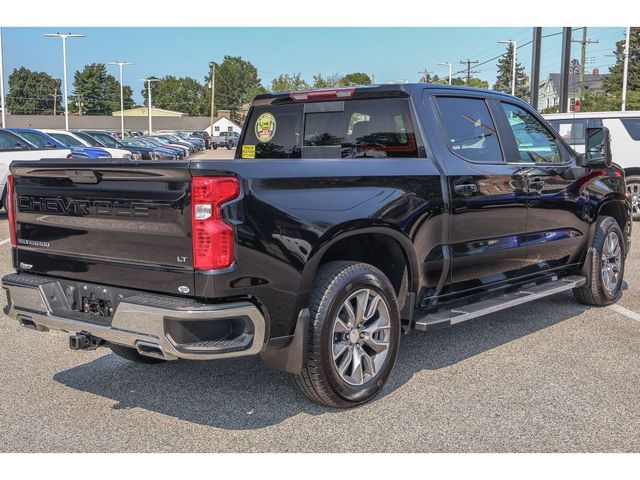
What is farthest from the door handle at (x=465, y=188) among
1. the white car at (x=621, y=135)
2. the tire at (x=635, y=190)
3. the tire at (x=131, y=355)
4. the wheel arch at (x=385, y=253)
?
the tire at (x=635, y=190)

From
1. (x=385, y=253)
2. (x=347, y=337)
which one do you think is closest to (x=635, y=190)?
(x=385, y=253)

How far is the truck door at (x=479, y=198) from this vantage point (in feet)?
16.3

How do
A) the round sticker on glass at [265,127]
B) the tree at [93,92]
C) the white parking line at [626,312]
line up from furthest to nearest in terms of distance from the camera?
the tree at [93,92], the white parking line at [626,312], the round sticker on glass at [265,127]

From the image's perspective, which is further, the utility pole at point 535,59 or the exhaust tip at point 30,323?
the utility pole at point 535,59

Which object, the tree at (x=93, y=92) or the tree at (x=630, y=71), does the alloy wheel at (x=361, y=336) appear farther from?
the tree at (x=93, y=92)

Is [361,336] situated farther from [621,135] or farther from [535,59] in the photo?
[535,59]

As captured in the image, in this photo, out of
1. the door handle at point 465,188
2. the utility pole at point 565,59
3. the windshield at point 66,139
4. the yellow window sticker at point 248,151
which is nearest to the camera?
the door handle at point 465,188

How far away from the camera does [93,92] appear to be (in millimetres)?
150250

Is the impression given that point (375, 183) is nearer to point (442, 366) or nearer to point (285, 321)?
point (285, 321)

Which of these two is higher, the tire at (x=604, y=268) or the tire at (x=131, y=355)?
the tire at (x=604, y=268)

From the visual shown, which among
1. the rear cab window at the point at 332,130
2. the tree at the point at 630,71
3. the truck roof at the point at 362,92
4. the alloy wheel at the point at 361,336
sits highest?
the tree at the point at 630,71

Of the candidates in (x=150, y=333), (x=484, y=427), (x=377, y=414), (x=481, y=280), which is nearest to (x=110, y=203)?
(x=150, y=333)

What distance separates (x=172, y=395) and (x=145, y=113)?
501 ft

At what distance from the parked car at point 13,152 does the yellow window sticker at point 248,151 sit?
345 inches
